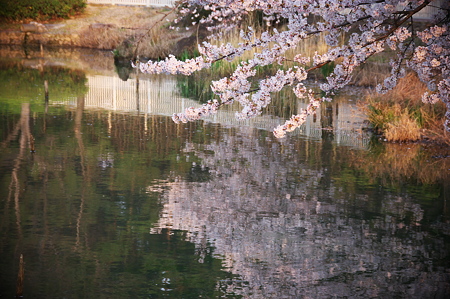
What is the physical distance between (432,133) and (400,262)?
803cm

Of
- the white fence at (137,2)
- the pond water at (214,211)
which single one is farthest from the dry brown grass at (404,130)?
the white fence at (137,2)

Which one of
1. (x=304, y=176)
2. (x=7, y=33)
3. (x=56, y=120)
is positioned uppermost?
(x=7, y=33)

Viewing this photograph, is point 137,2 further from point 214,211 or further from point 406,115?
point 214,211

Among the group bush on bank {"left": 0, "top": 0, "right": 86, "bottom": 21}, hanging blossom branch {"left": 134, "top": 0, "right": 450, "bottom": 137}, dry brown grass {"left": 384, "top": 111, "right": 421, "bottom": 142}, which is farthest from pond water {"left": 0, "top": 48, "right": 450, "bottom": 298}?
bush on bank {"left": 0, "top": 0, "right": 86, "bottom": 21}

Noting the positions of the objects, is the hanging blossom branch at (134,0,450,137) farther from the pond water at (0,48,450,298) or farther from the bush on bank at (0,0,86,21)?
the bush on bank at (0,0,86,21)

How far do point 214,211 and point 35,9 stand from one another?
39873 millimetres

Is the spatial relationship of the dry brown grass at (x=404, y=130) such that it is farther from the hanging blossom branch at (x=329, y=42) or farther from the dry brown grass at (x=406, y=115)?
the hanging blossom branch at (x=329, y=42)

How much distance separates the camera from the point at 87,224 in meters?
8.52

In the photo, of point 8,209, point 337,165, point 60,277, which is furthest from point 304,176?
point 60,277

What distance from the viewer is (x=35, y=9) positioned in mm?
46031

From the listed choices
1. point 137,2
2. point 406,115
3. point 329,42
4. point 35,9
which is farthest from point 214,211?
point 137,2

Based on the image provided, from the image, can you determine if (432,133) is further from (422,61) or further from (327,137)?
(422,61)

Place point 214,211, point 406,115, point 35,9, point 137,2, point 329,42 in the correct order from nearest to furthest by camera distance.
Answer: point 329,42, point 214,211, point 406,115, point 35,9, point 137,2

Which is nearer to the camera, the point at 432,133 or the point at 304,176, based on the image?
the point at 304,176
